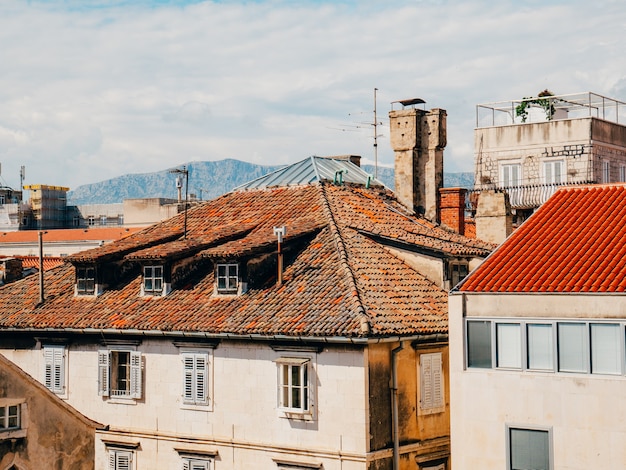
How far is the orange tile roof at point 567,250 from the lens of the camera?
2919 centimetres

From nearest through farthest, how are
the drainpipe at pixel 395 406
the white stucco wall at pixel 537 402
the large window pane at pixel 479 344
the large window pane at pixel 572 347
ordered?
the white stucco wall at pixel 537 402 < the large window pane at pixel 572 347 < the large window pane at pixel 479 344 < the drainpipe at pixel 395 406

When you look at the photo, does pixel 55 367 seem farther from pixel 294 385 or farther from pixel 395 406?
pixel 395 406

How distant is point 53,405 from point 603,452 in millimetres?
15764

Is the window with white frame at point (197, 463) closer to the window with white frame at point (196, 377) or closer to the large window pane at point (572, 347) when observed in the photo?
the window with white frame at point (196, 377)

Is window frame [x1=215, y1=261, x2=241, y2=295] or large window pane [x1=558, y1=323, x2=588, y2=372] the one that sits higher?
window frame [x1=215, y1=261, x2=241, y2=295]

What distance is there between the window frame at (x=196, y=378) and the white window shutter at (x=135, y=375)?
6.23ft

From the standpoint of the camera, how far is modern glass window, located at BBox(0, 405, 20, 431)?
101 ft

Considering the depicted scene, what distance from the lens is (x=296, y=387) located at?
32.9 m

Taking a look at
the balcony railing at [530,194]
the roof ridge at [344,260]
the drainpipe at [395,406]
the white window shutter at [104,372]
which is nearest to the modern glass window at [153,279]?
the white window shutter at [104,372]

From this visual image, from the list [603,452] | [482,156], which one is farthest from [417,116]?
[603,452]

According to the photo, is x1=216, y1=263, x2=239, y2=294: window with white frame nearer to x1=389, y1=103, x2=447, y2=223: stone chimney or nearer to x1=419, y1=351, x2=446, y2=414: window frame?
x1=419, y1=351, x2=446, y2=414: window frame

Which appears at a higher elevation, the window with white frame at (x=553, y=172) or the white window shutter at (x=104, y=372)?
the window with white frame at (x=553, y=172)

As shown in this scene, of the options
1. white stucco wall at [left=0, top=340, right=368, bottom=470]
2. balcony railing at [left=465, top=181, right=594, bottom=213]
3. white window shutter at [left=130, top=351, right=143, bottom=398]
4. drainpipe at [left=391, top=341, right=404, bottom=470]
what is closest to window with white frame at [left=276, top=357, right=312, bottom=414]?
white stucco wall at [left=0, top=340, right=368, bottom=470]

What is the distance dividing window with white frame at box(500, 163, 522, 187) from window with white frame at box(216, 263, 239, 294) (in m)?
20.8
